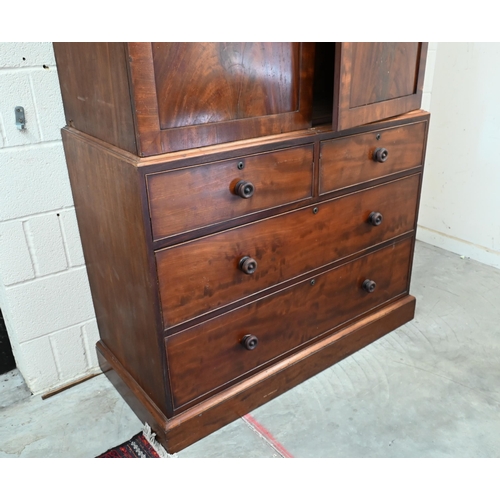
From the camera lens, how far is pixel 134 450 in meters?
1.55

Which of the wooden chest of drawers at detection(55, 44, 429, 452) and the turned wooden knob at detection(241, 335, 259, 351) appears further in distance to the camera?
the turned wooden knob at detection(241, 335, 259, 351)

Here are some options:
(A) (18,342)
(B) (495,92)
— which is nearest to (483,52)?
(B) (495,92)

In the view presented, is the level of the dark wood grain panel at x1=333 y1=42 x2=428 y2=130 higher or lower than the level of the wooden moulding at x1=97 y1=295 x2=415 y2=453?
higher

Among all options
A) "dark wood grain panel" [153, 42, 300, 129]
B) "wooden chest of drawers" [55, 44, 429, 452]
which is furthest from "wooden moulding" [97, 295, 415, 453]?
"dark wood grain panel" [153, 42, 300, 129]

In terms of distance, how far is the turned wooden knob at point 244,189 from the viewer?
4.38 ft

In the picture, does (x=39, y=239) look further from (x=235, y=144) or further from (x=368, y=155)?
(x=368, y=155)

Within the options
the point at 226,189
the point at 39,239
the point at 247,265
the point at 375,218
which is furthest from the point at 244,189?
the point at 39,239

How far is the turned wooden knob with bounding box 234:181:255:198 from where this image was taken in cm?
133

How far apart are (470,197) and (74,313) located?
6.89 ft

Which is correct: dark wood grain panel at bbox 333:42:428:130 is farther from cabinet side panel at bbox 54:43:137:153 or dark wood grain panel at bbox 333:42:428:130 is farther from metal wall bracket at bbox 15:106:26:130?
metal wall bracket at bbox 15:106:26:130

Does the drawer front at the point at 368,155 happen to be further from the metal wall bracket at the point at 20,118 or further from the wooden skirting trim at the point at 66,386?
the wooden skirting trim at the point at 66,386

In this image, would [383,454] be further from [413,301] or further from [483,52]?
[483,52]

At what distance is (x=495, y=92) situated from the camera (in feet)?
7.93

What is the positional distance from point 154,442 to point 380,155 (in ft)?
3.94
